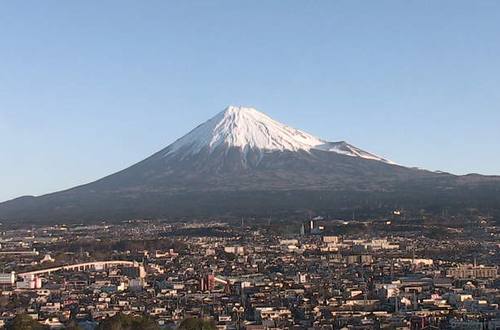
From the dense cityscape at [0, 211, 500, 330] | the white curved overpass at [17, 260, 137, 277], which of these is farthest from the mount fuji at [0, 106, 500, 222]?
the white curved overpass at [17, 260, 137, 277]

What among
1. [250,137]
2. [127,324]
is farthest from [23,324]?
[250,137]

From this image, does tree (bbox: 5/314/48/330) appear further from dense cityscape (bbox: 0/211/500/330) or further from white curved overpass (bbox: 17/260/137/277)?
white curved overpass (bbox: 17/260/137/277)

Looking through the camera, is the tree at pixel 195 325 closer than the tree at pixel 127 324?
No

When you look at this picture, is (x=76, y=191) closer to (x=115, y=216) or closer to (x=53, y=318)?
(x=115, y=216)

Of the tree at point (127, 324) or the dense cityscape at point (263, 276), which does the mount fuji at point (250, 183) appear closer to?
the dense cityscape at point (263, 276)

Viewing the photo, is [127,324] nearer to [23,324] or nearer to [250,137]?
[23,324]

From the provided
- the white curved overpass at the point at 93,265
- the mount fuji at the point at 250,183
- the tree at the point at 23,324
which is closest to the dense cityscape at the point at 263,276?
the white curved overpass at the point at 93,265
